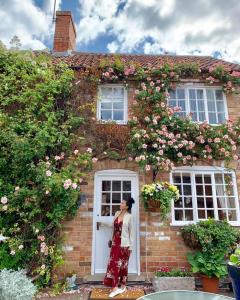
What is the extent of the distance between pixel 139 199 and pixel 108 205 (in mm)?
897

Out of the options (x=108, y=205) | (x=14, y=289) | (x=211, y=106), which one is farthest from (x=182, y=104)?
(x=14, y=289)

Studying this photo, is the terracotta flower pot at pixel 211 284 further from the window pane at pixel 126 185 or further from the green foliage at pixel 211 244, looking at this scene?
the window pane at pixel 126 185

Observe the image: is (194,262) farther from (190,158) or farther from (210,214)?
(190,158)

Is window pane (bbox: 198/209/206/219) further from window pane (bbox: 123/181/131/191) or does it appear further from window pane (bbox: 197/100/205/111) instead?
window pane (bbox: 197/100/205/111)

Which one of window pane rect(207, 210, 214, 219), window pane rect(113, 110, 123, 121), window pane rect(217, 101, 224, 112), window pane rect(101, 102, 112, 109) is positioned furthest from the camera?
window pane rect(217, 101, 224, 112)

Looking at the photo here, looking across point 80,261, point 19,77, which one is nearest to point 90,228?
point 80,261

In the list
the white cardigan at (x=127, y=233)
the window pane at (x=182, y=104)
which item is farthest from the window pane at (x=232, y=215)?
the window pane at (x=182, y=104)

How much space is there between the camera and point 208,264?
6.17 m

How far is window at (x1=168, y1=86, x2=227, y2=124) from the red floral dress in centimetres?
429

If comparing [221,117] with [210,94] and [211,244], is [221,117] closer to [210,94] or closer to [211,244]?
[210,94]

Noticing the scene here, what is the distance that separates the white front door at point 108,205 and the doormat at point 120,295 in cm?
72

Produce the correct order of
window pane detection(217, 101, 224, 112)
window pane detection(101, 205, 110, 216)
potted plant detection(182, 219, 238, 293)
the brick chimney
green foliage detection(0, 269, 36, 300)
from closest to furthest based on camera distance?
green foliage detection(0, 269, 36, 300), potted plant detection(182, 219, 238, 293), window pane detection(101, 205, 110, 216), window pane detection(217, 101, 224, 112), the brick chimney

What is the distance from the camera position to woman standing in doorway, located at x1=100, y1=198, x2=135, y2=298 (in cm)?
Answer: 601

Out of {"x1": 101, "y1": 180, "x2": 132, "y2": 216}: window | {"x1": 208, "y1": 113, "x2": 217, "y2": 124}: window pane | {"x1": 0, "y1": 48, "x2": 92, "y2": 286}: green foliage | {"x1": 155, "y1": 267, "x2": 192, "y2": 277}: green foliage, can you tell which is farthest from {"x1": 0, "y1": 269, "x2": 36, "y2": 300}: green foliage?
{"x1": 208, "y1": 113, "x2": 217, "y2": 124}: window pane
